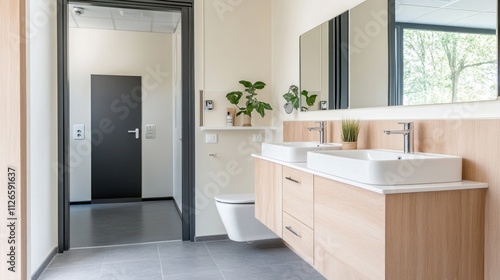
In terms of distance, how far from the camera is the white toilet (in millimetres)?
3123

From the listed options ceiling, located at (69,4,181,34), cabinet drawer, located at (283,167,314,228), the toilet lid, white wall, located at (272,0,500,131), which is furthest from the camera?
ceiling, located at (69,4,181,34)

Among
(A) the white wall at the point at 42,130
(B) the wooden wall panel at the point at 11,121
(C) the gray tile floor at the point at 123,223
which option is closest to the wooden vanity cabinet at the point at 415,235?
(B) the wooden wall panel at the point at 11,121

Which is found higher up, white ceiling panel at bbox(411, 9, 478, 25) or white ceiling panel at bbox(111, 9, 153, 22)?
white ceiling panel at bbox(111, 9, 153, 22)

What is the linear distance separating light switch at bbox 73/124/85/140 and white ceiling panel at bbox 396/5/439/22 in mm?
4445

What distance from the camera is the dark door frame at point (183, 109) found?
10.6ft

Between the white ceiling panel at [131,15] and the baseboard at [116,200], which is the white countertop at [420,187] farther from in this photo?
the baseboard at [116,200]

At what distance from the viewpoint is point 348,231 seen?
162 centimetres

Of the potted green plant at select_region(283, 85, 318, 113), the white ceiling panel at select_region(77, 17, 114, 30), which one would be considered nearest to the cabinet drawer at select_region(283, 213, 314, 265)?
the potted green plant at select_region(283, 85, 318, 113)

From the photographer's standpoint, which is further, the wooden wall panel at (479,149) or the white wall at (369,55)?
the white wall at (369,55)

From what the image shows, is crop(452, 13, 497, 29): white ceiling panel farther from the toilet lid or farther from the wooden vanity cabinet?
the toilet lid

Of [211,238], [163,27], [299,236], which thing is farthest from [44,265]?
[163,27]

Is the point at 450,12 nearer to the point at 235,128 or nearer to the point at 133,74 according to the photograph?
the point at 235,128

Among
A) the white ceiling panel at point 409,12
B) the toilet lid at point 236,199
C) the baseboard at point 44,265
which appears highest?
the white ceiling panel at point 409,12

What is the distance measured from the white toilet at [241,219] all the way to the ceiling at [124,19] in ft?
8.18
